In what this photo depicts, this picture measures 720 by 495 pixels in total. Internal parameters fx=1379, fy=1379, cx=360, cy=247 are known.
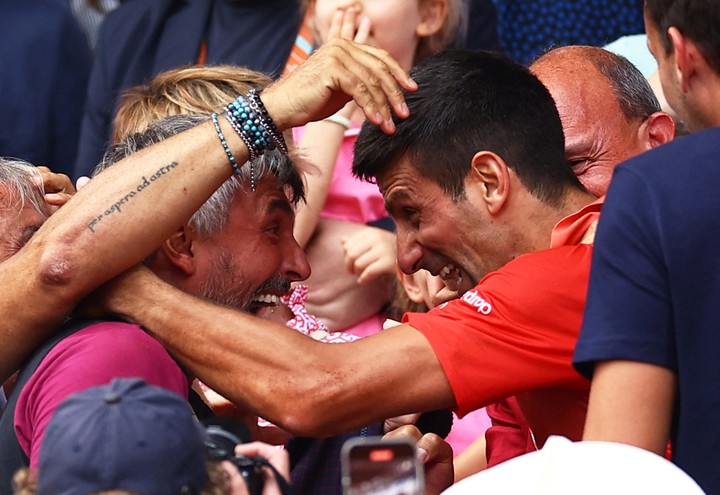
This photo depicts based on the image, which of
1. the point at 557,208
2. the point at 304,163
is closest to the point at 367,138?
the point at 304,163

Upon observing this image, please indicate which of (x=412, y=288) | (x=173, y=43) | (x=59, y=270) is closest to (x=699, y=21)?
(x=59, y=270)

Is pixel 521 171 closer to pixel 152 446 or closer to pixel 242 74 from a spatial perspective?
pixel 242 74

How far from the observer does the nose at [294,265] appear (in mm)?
3484

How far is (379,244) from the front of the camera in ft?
15.1

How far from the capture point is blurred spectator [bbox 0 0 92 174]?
206 inches

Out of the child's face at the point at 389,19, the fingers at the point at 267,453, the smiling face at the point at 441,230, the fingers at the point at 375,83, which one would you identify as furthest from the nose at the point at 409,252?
the child's face at the point at 389,19

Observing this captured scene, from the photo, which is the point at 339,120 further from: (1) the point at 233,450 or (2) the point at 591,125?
(1) the point at 233,450

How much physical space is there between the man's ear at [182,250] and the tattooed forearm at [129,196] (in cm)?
23

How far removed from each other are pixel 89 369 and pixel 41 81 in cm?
275

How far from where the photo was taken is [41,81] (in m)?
5.32

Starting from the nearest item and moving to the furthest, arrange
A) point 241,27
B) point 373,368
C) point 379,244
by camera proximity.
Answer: point 373,368
point 379,244
point 241,27

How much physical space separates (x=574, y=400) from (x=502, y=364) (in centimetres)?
22

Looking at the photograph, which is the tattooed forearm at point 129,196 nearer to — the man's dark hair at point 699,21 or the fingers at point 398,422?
the fingers at point 398,422

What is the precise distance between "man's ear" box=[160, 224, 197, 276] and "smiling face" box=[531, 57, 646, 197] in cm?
117
